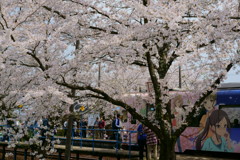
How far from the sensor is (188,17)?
26.8 ft

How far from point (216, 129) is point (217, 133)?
0.16 meters

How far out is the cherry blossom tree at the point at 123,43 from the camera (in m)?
6.88

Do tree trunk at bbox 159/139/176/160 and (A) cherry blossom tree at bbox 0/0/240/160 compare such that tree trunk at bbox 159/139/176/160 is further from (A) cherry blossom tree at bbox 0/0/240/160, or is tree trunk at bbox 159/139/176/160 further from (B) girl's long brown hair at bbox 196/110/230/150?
(B) girl's long brown hair at bbox 196/110/230/150

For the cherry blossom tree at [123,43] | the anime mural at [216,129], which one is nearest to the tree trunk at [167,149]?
the cherry blossom tree at [123,43]

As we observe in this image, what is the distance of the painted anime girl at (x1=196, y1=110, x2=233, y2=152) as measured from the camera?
1268 cm

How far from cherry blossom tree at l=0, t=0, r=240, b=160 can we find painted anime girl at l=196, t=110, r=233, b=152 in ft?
14.9

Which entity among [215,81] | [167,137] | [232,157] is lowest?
[232,157]

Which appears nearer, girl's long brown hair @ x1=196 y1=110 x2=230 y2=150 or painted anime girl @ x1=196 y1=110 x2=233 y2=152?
painted anime girl @ x1=196 y1=110 x2=233 y2=152

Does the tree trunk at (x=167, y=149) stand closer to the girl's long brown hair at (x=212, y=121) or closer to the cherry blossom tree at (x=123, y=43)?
the cherry blossom tree at (x=123, y=43)

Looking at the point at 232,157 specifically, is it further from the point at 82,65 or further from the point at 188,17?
the point at 82,65

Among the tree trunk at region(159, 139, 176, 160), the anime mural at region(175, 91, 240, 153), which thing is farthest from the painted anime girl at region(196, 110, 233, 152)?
the tree trunk at region(159, 139, 176, 160)

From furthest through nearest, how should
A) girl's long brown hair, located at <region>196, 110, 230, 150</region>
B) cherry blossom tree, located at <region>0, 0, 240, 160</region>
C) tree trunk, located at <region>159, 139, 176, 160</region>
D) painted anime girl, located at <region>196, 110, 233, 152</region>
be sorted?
1. girl's long brown hair, located at <region>196, 110, 230, 150</region>
2. painted anime girl, located at <region>196, 110, 233, 152</region>
3. tree trunk, located at <region>159, 139, 176, 160</region>
4. cherry blossom tree, located at <region>0, 0, 240, 160</region>

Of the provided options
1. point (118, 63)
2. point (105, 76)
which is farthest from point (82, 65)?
point (105, 76)

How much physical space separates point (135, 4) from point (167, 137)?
330 centimetres
